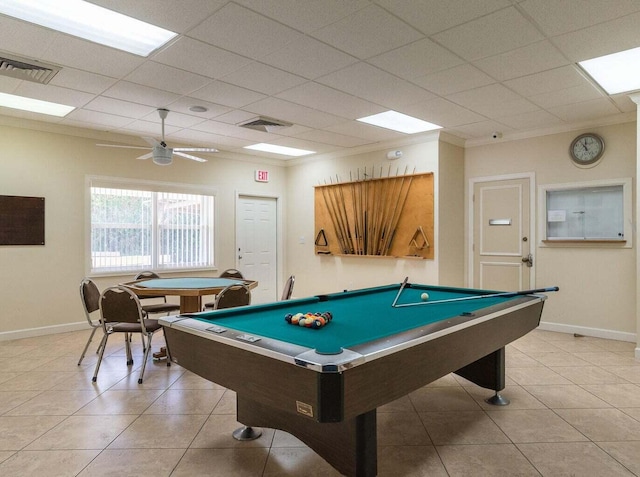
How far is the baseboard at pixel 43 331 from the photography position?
15.6ft

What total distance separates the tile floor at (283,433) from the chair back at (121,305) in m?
0.51

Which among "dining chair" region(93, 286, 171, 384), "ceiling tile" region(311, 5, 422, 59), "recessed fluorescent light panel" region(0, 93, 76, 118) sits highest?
"recessed fluorescent light panel" region(0, 93, 76, 118)

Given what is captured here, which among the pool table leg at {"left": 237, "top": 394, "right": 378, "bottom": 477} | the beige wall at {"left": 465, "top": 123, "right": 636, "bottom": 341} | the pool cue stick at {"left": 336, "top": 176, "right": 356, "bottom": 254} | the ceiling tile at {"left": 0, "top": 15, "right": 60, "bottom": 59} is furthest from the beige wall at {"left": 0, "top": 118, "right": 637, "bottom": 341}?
the pool table leg at {"left": 237, "top": 394, "right": 378, "bottom": 477}

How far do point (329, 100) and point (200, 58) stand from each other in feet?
4.62

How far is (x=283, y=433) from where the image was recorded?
8.23 ft

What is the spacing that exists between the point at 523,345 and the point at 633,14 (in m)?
3.29

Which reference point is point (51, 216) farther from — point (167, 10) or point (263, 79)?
point (167, 10)

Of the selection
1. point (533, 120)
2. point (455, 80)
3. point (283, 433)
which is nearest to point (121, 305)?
point (283, 433)

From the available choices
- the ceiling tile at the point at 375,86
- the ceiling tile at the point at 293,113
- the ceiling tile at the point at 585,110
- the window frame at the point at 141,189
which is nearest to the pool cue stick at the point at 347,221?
the ceiling tile at the point at 293,113

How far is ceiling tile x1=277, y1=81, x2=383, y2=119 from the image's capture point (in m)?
3.81

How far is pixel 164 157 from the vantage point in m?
4.42

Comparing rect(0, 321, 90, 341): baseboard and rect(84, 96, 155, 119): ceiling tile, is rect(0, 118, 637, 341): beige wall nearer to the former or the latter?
rect(0, 321, 90, 341): baseboard

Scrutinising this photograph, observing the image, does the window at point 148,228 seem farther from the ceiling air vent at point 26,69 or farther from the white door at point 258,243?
the ceiling air vent at point 26,69

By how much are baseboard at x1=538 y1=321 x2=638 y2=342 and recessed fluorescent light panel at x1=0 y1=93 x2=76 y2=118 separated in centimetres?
620
